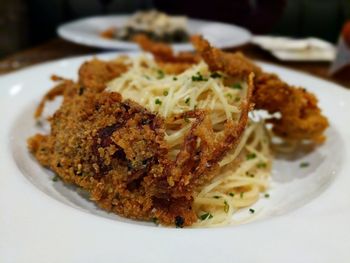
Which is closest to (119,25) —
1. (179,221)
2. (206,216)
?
(206,216)

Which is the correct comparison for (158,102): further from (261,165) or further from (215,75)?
(261,165)

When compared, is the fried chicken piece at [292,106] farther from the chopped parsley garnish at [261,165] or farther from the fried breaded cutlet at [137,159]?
the fried breaded cutlet at [137,159]

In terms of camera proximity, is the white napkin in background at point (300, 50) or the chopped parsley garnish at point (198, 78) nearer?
the chopped parsley garnish at point (198, 78)

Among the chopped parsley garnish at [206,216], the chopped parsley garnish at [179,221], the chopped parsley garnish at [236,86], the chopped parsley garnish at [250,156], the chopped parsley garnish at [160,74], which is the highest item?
the chopped parsley garnish at [236,86]

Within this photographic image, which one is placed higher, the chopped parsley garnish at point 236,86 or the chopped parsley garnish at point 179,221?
the chopped parsley garnish at point 236,86

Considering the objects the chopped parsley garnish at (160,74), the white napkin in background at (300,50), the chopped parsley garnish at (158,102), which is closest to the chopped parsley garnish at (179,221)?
the chopped parsley garnish at (158,102)

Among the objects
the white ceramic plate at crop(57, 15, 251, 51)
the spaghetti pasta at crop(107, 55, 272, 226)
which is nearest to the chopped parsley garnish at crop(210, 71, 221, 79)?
the spaghetti pasta at crop(107, 55, 272, 226)
